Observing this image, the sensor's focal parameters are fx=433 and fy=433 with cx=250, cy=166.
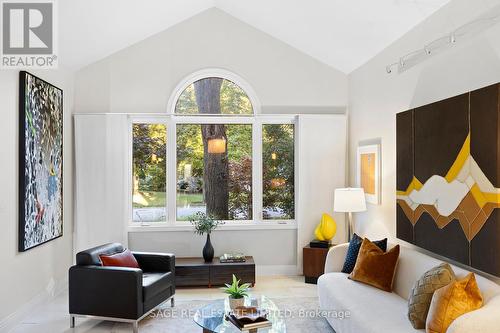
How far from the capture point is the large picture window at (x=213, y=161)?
588cm

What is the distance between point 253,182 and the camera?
5996mm

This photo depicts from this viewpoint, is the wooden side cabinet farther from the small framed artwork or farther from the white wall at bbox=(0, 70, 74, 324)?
the white wall at bbox=(0, 70, 74, 324)

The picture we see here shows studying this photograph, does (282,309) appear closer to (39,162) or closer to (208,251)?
(208,251)

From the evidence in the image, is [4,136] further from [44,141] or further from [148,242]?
[148,242]

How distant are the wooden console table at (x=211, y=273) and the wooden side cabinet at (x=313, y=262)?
27.5 inches

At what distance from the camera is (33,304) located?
4.34 meters

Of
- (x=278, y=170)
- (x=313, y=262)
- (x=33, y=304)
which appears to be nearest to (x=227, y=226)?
(x=278, y=170)

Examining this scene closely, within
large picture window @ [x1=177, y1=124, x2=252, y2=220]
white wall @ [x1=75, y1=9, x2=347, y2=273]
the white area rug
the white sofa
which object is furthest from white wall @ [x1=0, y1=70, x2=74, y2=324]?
the white sofa

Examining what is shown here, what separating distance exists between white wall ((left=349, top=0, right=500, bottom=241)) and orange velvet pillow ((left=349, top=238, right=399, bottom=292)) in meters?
0.80

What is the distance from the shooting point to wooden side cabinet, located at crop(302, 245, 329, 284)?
17.6ft

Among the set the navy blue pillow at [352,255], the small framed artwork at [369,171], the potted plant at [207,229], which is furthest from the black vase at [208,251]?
the small framed artwork at [369,171]

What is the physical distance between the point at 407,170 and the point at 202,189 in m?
2.89

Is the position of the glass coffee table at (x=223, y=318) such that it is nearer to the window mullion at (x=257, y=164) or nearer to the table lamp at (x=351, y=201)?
the table lamp at (x=351, y=201)

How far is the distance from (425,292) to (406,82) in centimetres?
216
